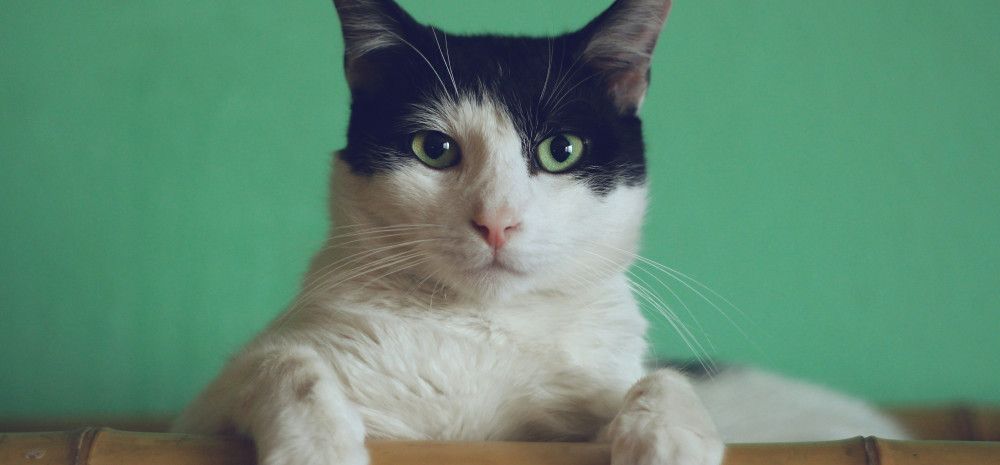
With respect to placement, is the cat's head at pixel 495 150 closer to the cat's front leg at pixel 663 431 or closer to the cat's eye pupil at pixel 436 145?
the cat's eye pupil at pixel 436 145

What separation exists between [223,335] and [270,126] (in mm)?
489

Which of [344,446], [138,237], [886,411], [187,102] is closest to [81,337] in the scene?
[138,237]

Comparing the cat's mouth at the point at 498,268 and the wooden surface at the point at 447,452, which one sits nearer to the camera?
the wooden surface at the point at 447,452

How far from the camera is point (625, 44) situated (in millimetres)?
1321

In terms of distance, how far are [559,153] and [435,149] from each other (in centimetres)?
18

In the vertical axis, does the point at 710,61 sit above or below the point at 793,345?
above

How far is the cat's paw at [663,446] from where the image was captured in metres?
0.93

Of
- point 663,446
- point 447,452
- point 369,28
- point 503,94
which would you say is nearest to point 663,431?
point 663,446

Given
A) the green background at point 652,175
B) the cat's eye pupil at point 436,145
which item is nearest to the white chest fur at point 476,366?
the cat's eye pupil at point 436,145

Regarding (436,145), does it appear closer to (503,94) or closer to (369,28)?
(503,94)

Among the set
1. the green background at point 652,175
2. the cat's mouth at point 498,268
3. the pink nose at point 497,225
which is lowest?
the green background at point 652,175

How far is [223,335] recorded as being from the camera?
1976 mm

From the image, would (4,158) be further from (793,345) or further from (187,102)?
(793,345)

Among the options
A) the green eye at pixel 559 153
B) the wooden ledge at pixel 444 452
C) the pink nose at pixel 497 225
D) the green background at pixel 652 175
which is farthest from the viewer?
the green background at pixel 652 175
